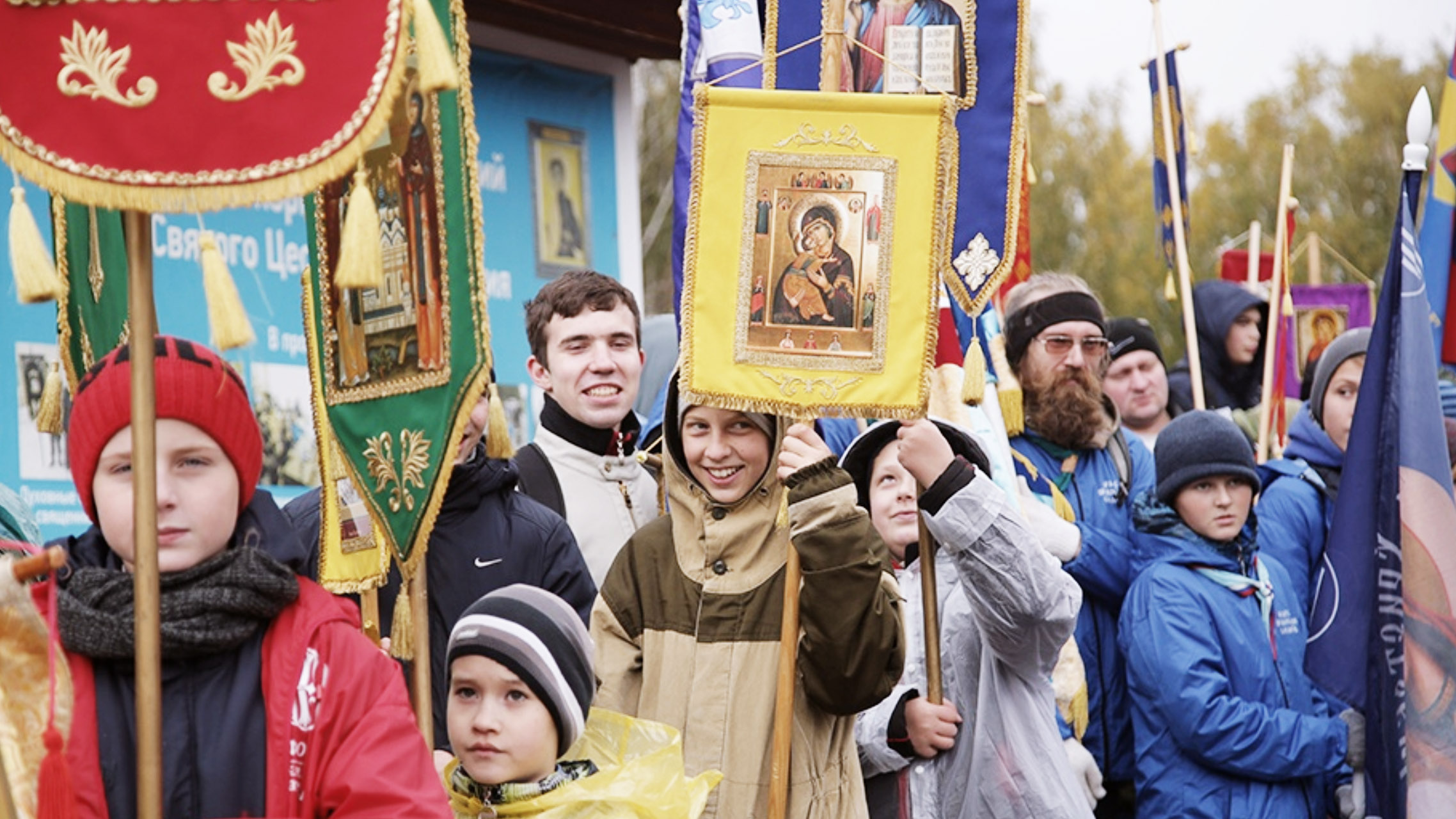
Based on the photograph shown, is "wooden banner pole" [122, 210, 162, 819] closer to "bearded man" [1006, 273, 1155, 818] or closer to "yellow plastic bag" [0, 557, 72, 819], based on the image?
"yellow plastic bag" [0, 557, 72, 819]

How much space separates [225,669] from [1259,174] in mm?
34966

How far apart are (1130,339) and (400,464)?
15.2 ft

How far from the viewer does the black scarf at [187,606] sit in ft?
10.4

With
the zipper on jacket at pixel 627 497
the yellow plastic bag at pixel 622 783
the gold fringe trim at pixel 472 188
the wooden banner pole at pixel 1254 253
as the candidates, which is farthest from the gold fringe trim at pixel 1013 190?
the wooden banner pole at pixel 1254 253

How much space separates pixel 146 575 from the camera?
3092 millimetres

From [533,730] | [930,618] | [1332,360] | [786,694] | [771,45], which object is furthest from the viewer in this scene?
[1332,360]

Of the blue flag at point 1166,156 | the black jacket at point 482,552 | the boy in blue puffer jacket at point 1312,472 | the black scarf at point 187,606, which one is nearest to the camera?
the black scarf at point 187,606

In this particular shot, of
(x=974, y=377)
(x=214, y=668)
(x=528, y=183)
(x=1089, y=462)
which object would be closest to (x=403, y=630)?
(x=214, y=668)

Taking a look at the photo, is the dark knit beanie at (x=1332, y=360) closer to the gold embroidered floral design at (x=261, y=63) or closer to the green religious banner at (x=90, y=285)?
the green religious banner at (x=90, y=285)

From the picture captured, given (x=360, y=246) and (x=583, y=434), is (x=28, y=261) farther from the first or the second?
(x=583, y=434)

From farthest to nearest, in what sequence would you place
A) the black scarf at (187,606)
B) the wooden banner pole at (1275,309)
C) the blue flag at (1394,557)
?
the wooden banner pole at (1275,309) → the blue flag at (1394,557) → the black scarf at (187,606)

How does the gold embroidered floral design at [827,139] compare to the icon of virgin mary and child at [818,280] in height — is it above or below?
above

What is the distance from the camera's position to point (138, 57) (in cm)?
327

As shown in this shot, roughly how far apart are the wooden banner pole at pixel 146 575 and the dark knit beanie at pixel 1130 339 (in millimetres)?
5523
